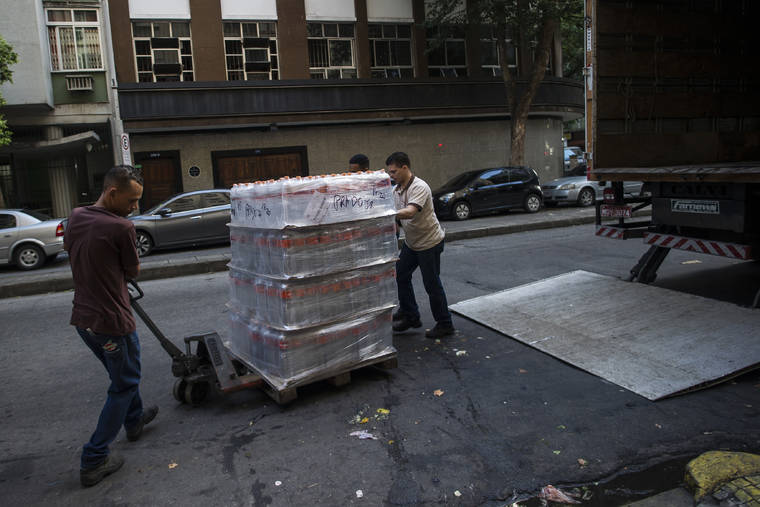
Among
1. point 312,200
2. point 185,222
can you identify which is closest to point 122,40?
point 185,222

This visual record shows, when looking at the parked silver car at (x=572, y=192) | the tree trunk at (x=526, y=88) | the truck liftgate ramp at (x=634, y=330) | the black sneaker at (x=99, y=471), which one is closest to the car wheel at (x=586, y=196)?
the parked silver car at (x=572, y=192)

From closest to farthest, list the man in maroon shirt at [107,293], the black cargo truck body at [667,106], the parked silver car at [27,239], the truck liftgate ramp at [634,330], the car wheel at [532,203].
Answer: the man in maroon shirt at [107,293] < the truck liftgate ramp at [634,330] < the black cargo truck body at [667,106] < the parked silver car at [27,239] < the car wheel at [532,203]

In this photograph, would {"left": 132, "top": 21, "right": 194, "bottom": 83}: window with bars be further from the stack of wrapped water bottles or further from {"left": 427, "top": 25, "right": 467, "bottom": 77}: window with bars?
the stack of wrapped water bottles

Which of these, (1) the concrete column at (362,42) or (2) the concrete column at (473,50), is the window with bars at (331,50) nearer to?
(1) the concrete column at (362,42)

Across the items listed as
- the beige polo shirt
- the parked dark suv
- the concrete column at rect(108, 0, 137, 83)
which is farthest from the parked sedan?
the beige polo shirt

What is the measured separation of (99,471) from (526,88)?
19.0 m

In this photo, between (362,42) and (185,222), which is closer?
(185,222)

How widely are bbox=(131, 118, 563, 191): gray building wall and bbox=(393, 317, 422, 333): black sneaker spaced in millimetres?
14788

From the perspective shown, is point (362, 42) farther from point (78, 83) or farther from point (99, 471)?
point (99, 471)

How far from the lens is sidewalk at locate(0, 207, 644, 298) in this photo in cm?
985

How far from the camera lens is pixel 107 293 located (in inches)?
132

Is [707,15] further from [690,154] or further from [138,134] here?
[138,134]

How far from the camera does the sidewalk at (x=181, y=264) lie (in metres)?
9.85

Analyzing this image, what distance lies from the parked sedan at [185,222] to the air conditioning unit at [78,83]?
21.8ft
